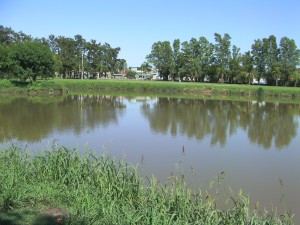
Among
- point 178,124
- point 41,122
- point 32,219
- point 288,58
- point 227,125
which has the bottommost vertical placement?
point 227,125

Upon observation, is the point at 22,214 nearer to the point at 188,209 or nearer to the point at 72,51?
the point at 188,209

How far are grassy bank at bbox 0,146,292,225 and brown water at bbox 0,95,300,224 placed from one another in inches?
46.5

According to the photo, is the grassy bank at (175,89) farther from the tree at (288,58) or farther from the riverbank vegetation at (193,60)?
the tree at (288,58)

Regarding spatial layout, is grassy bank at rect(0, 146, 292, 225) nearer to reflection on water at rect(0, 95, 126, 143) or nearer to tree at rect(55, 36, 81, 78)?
reflection on water at rect(0, 95, 126, 143)

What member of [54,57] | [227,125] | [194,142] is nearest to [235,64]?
[54,57]

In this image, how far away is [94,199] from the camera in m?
6.71

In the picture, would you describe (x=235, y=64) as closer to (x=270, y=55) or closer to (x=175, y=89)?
(x=270, y=55)

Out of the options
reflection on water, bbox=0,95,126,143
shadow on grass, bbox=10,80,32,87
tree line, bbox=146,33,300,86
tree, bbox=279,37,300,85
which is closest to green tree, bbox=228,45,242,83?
tree line, bbox=146,33,300,86

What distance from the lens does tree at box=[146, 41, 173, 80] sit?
76.6 m

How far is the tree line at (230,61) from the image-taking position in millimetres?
64950

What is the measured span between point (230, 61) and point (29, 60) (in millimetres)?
37349

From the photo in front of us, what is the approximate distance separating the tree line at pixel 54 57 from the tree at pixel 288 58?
3809 centimetres

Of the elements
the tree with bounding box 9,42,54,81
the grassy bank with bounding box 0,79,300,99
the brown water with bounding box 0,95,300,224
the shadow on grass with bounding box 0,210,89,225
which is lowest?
the brown water with bounding box 0,95,300,224

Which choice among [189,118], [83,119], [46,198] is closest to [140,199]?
[46,198]
